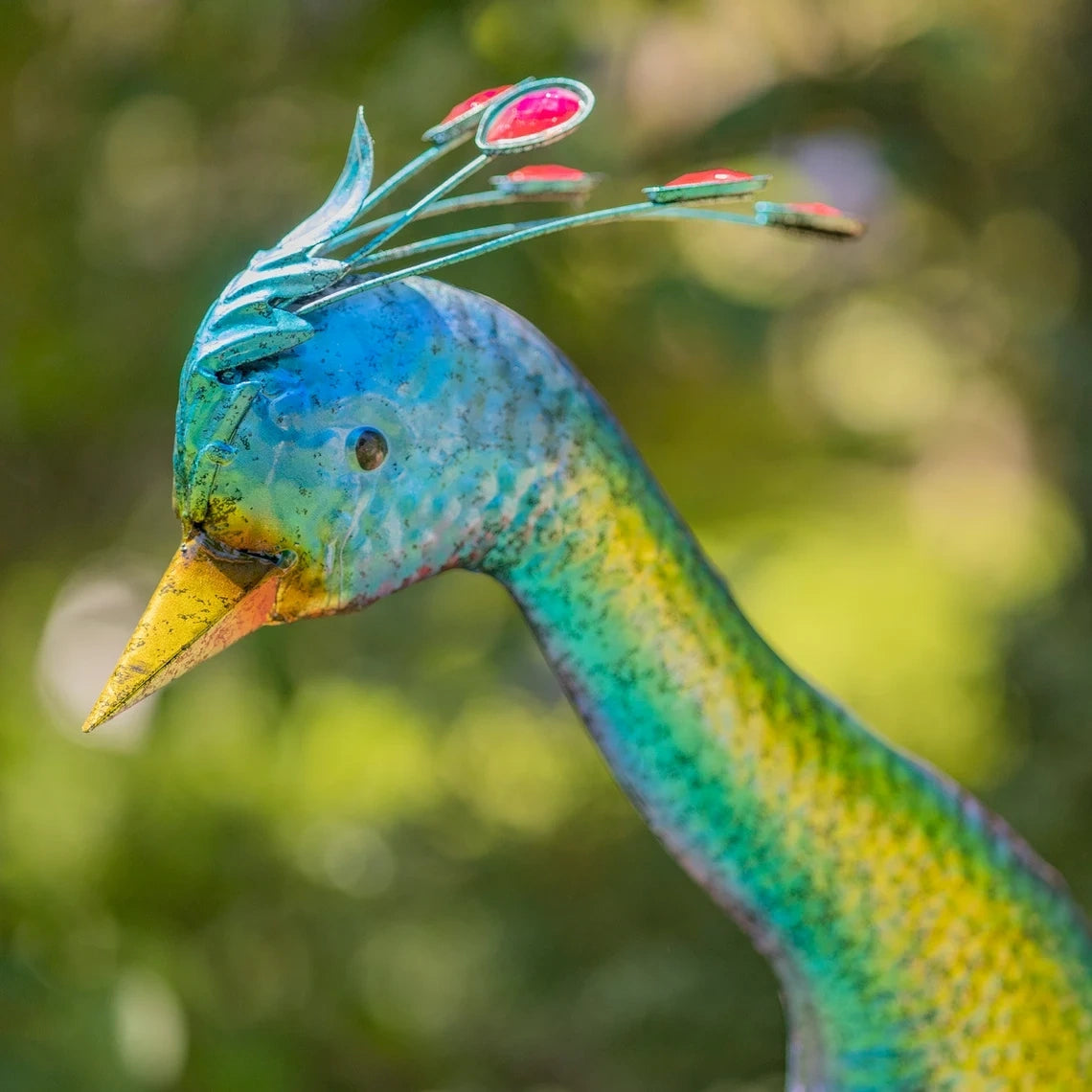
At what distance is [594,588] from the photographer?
669 millimetres

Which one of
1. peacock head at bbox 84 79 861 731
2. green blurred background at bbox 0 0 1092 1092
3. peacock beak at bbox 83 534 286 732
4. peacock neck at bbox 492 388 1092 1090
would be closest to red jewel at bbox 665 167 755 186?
peacock head at bbox 84 79 861 731

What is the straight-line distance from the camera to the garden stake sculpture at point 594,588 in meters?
0.60

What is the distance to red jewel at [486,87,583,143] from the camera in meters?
0.62

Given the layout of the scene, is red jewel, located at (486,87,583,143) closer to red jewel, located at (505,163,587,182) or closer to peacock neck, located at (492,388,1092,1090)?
red jewel, located at (505,163,587,182)

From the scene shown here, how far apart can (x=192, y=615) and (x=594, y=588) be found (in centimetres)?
19

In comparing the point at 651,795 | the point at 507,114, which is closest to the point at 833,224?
the point at 507,114

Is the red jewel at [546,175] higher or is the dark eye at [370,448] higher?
the red jewel at [546,175]

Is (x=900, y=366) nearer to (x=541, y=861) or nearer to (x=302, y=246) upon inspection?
(x=541, y=861)

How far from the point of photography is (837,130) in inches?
104

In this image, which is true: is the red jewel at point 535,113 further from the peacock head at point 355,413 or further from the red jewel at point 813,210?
the red jewel at point 813,210

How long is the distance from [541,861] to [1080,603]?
102 cm

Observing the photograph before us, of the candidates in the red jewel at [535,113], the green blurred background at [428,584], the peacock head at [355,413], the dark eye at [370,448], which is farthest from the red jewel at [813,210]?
the green blurred background at [428,584]

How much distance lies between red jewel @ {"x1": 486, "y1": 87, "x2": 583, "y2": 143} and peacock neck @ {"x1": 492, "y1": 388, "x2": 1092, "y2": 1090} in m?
0.14

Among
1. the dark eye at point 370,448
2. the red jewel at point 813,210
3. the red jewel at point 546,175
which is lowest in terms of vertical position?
the dark eye at point 370,448
